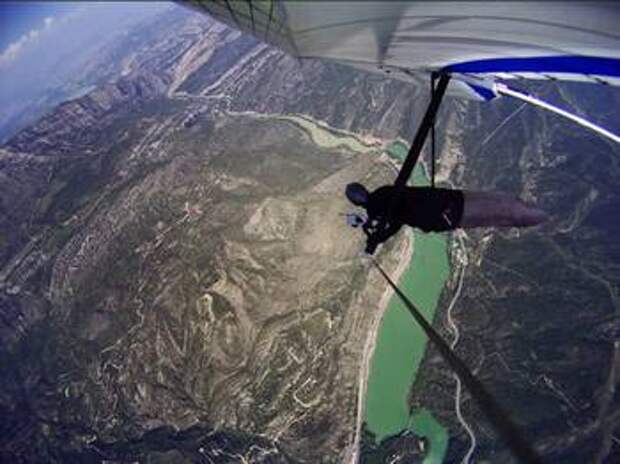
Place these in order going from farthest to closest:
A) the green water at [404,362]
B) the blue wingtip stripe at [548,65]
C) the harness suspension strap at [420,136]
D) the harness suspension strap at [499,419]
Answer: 1. the green water at [404,362]
2. the harness suspension strap at [420,136]
3. the blue wingtip stripe at [548,65]
4. the harness suspension strap at [499,419]

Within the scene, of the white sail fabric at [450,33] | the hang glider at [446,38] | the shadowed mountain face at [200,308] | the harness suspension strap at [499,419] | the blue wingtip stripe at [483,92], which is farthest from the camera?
the shadowed mountain face at [200,308]

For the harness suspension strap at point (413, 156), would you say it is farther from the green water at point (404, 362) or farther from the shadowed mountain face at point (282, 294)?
the shadowed mountain face at point (282, 294)

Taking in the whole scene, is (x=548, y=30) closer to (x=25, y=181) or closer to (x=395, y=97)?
(x=395, y=97)

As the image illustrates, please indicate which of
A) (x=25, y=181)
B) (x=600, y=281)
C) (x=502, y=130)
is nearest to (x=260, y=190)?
(x=502, y=130)

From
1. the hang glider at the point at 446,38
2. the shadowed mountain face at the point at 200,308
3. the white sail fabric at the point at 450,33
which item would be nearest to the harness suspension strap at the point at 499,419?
the hang glider at the point at 446,38

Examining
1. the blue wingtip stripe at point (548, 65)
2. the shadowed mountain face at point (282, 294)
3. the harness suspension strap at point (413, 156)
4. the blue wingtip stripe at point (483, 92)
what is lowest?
the shadowed mountain face at point (282, 294)

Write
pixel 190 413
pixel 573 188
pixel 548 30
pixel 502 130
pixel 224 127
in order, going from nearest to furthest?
pixel 548 30 → pixel 190 413 → pixel 573 188 → pixel 502 130 → pixel 224 127

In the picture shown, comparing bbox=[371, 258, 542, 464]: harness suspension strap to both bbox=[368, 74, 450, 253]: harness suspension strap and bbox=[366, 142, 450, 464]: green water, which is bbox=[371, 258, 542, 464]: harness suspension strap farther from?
bbox=[366, 142, 450, 464]: green water
